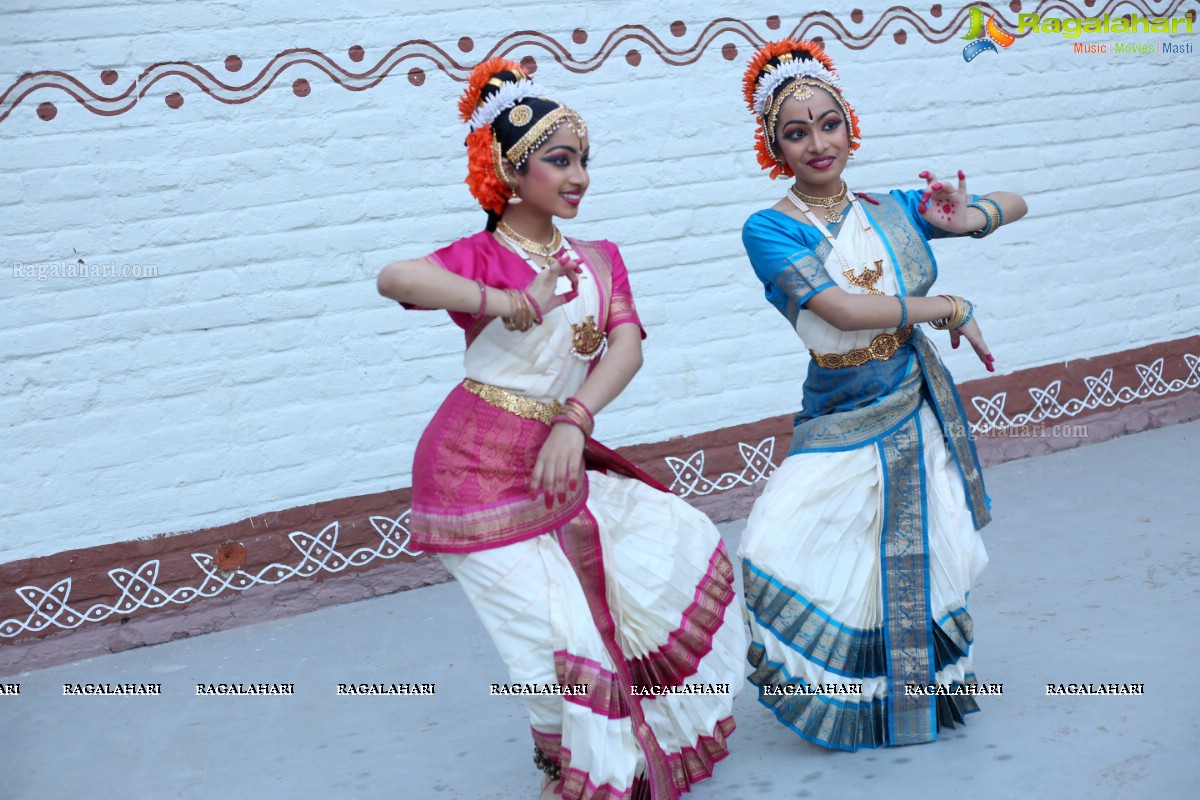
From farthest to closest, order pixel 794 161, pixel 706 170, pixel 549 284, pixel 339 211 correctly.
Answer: pixel 706 170, pixel 339 211, pixel 794 161, pixel 549 284

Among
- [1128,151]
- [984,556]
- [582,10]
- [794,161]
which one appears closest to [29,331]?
[582,10]

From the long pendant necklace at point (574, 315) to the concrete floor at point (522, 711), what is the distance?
3.68ft

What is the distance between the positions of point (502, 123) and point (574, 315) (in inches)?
18.9

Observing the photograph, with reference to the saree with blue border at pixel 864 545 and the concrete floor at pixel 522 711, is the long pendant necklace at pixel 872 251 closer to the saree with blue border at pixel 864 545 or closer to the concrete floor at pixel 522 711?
the saree with blue border at pixel 864 545

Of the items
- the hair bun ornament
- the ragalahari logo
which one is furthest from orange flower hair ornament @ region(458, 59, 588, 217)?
the ragalahari logo

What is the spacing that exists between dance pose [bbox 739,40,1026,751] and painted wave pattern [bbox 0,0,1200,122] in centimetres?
200

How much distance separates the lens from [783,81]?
3.50m

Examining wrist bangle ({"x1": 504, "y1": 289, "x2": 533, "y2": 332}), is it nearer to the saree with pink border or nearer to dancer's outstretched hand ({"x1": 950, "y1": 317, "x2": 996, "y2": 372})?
the saree with pink border

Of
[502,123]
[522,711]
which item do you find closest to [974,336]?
[502,123]

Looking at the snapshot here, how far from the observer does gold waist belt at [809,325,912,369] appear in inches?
137

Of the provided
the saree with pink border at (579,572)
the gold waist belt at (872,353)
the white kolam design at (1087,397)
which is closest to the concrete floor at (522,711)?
the saree with pink border at (579,572)

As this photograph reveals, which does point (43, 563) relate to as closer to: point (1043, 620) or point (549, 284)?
point (549, 284)

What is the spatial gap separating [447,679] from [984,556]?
5.78 feet

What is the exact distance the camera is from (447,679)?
4.32 meters
